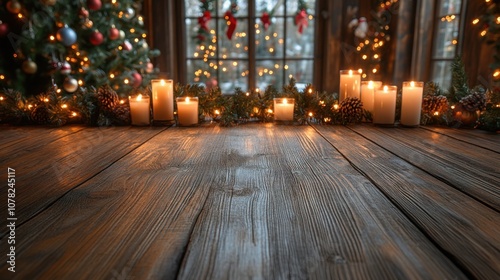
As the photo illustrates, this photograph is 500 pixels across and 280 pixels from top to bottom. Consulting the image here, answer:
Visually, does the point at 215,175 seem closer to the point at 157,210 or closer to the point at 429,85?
the point at 157,210

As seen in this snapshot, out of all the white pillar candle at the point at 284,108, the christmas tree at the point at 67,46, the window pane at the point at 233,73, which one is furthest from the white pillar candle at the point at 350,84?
the window pane at the point at 233,73

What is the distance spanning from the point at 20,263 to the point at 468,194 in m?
0.72

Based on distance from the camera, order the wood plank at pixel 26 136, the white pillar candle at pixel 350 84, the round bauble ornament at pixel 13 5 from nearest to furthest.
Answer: the wood plank at pixel 26 136, the white pillar candle at pixel 350 84, the round bauble ornament at pixel 13 5

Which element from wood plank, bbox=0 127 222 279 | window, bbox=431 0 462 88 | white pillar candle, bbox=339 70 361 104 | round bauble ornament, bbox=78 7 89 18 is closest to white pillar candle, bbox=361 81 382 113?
white pillar candle, bbox=339 70 361 104

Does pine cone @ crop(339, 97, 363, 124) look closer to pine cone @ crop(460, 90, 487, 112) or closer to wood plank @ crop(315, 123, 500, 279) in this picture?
pine cone @ crop(460, 90, 487, 112)

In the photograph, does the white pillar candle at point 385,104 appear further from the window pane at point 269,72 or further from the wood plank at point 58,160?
the window pane at point 269,72

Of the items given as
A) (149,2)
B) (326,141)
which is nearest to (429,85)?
(326,141)

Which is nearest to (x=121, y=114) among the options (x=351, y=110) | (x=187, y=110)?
(x=187, y=110)

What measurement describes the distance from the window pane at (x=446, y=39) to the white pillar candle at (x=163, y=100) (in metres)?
2.42

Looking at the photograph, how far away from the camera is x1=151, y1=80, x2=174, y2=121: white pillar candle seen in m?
1.52

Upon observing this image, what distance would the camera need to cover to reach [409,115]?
4.80ft

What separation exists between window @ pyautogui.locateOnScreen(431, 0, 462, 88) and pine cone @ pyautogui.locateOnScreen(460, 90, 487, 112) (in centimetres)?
151

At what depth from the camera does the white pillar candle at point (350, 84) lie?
166 centimetres

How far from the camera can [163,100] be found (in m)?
1.53
